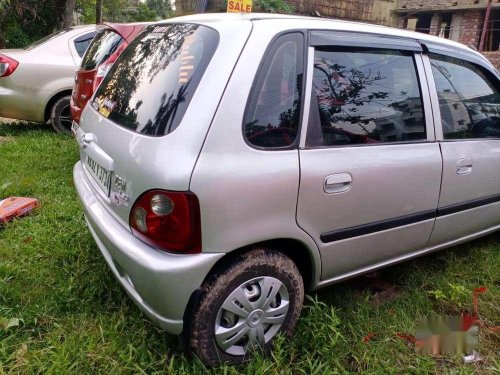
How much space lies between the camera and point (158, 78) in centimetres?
200

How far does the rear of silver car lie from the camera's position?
169cm

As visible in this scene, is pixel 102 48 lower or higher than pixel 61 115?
higher

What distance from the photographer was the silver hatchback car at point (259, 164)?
5.61ft

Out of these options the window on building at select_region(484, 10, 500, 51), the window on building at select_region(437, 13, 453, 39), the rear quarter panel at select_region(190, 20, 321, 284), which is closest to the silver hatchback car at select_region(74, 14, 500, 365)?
the rear quarter panel at select_region(190, 20, 321, 284)

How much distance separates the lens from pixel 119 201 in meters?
1.90

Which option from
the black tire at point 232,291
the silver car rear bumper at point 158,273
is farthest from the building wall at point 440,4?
the silver car rear bumper at point 158,273

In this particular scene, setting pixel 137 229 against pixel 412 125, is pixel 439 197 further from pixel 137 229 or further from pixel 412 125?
pixel 137 229

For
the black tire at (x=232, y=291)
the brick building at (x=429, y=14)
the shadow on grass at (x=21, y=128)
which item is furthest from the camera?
the brick building at (x=429, y=14)

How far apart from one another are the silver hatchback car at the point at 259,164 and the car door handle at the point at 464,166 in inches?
0.5

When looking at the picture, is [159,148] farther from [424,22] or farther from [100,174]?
[424,22]

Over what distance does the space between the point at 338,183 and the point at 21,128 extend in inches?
224

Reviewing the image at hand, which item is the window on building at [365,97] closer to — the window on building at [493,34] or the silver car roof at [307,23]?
the silver car roof at [307,23]

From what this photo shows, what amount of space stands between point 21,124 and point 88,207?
16.9 ft

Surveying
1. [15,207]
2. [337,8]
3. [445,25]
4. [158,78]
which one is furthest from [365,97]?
[445,25]
